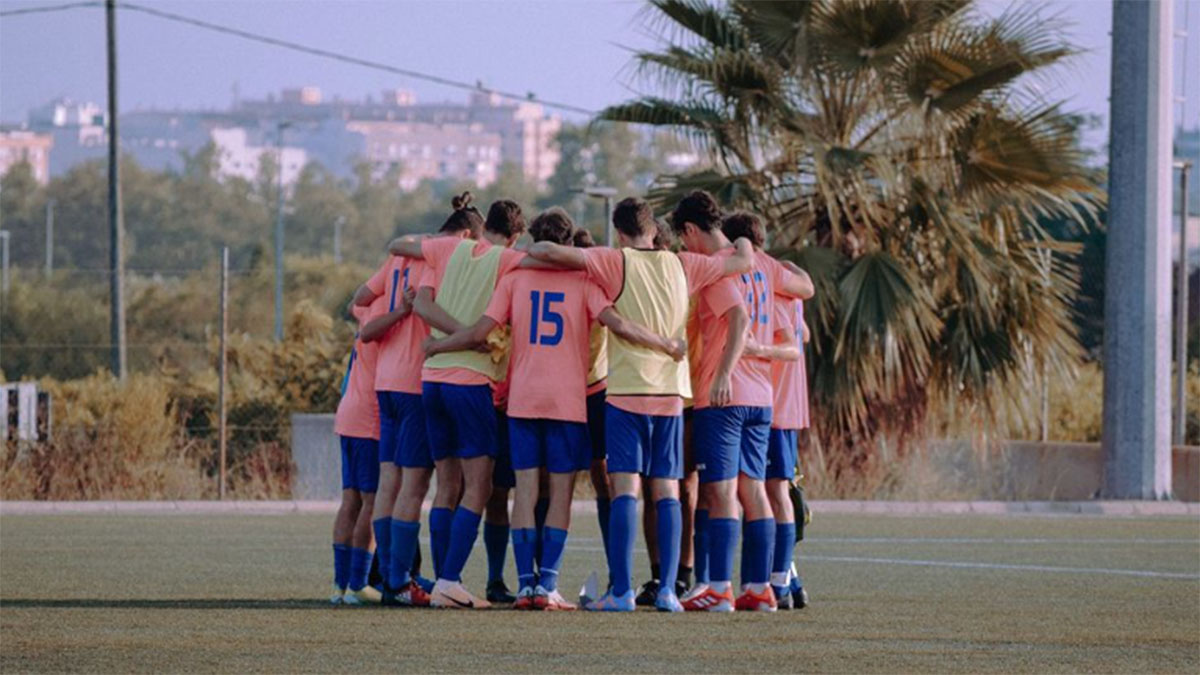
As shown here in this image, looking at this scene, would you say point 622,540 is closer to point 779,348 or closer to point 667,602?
→ point 667,602

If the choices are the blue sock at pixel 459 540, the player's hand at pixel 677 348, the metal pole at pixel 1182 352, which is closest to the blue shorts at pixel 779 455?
the player's hand at pixel 677 348

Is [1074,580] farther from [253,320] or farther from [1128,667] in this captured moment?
[253,320]

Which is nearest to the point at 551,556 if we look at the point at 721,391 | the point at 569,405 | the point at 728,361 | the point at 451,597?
the point at 451,597

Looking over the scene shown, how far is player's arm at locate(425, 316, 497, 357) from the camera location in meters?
10.5

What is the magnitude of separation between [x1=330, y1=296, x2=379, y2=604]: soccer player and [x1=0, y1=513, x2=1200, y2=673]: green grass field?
323 millimetres

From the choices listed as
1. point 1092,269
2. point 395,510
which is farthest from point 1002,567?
point 1092,269

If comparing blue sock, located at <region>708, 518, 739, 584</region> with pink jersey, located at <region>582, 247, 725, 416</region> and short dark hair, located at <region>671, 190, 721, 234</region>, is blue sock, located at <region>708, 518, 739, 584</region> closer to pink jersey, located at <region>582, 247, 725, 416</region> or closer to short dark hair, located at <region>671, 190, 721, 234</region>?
pink jersey, located at <region>582, 247, 725, 416</region>

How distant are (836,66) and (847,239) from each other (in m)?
1.87

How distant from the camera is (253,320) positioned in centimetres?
5091

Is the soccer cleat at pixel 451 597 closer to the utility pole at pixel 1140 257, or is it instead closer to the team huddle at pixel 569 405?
the team huddle at pixel 569 405

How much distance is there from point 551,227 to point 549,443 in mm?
1086

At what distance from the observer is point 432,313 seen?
1062 centimetres

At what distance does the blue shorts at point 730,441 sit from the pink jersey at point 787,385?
0.31 m

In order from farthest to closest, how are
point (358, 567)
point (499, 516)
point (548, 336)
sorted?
point (499, 516), point (358, 567), point (548, 336)
